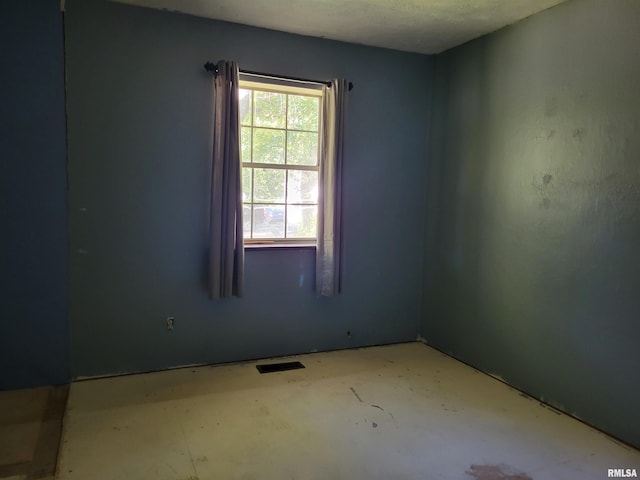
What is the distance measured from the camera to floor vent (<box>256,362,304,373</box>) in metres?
3.35

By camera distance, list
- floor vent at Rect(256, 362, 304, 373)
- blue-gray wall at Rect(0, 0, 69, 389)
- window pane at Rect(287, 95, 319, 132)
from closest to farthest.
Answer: blue-gray wall at Rect(0, 0, 69, 389)
floor vent at Rect(256, 362, 304, 373)
window pane at Rect(287, 95, 319, 132)

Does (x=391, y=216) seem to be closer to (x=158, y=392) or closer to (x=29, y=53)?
(x=158, y=392)

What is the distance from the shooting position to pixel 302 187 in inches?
143

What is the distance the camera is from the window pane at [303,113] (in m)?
3.57

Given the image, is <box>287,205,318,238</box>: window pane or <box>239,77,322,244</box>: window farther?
<box>287,205,318,238</box>: window pane

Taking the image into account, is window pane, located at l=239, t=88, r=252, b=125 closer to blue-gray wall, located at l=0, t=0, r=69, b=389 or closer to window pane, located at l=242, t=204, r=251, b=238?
window pane, located at l=242, t=204, r=251, b=238

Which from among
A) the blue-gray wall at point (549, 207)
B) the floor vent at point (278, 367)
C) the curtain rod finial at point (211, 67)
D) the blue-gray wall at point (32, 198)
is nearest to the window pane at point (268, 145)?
the curtain rod finial at point (211, 67)

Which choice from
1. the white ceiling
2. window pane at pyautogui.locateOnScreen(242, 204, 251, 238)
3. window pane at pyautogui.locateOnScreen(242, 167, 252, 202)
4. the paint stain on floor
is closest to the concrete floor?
the paint stain on floor

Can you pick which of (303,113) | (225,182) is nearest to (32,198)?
(225,182)

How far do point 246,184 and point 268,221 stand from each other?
33cm

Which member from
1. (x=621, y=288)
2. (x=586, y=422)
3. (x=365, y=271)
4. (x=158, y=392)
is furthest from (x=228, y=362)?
(x=621, y=288)

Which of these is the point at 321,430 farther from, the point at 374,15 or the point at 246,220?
the point at 374,15

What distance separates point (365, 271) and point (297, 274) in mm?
620

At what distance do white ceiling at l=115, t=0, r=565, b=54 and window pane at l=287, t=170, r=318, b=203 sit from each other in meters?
1.06
